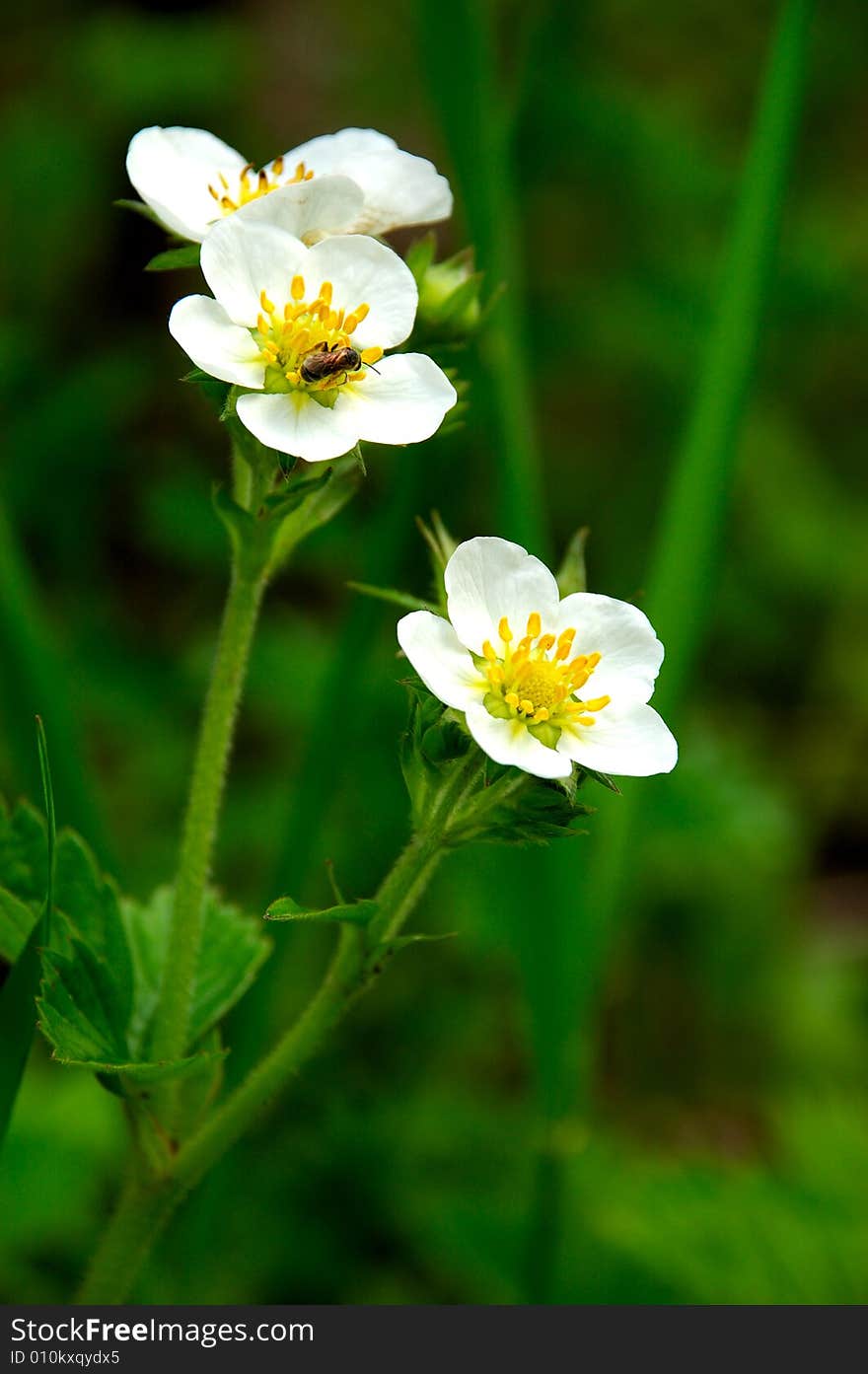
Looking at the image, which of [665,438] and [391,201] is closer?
[391,201]

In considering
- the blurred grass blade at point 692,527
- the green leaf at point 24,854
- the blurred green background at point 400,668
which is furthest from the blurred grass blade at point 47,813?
the blurred grass blade at point 692,527

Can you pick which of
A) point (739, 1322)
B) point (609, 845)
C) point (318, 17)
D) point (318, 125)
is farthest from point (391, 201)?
point (318, 17)

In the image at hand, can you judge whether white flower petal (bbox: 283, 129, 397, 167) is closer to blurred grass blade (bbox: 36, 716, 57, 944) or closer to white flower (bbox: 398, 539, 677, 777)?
white flower (bbox: 398, 539, 677, 777)

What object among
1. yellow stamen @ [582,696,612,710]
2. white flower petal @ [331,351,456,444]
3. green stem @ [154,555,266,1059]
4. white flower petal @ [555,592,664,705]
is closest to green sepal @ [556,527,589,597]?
white flower petal @ [555,592,664,705]

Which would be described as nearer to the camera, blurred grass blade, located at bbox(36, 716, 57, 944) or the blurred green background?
blurred grass blade, located at bbox(36, 716, 57, 944)

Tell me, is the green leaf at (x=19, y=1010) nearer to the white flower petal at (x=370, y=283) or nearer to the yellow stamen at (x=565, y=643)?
the yellow stamen at (x=565, y=643)

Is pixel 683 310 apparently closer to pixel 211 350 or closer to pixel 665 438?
pixel 665 438

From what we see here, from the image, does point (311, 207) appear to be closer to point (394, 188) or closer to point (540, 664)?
point (394, 188)
